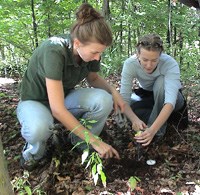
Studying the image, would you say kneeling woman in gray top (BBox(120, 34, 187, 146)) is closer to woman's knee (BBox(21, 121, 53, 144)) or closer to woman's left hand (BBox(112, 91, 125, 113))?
woman's left hand (BBox(112, 91, 125, 113))

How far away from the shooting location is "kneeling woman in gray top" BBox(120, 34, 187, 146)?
2707mm

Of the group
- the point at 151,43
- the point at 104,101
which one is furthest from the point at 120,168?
the point at 151,43

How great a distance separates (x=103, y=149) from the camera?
2.19 m

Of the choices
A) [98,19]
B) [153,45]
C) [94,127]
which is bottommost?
[94,127]

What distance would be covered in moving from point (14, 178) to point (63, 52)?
3.55ft

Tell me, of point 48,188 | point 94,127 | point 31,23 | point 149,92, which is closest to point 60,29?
point 31,23

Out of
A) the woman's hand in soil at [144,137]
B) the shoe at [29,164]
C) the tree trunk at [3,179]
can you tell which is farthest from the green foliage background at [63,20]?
the tree trunk at [3,179]

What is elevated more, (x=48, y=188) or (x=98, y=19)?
(x=98, y=19)

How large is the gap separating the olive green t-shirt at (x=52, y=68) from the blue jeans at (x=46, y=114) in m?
0.10

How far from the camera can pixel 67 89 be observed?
285 centimetres

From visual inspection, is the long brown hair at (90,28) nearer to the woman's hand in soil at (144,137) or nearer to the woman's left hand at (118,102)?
the woman's left hand at (118,102)

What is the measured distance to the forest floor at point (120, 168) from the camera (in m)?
2.27

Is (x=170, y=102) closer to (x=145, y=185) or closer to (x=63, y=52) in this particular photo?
(x=145, y=185)

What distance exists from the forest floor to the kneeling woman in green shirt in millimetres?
154
